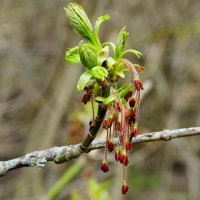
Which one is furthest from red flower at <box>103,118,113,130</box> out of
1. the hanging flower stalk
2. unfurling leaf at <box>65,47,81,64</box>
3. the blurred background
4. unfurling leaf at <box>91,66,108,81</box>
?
the blurred background

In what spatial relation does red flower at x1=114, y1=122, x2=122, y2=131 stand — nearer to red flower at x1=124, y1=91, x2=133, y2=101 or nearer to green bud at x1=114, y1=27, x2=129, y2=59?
red flower at x1=124, y1=91, x2=133, y2=101

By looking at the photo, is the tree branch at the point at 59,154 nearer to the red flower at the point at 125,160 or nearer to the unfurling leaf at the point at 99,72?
the red flower at the point at 125,160

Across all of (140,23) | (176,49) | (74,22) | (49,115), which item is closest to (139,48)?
(140,23)

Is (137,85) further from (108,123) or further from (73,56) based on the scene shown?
(73,56)

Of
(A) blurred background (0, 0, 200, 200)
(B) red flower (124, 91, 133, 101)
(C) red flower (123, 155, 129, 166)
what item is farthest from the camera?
(A) blurred background (0, 0, 200, 200)

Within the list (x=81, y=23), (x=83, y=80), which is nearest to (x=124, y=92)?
(x=83, y=80)

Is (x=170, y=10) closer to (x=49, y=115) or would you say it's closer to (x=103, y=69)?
(x=49, y=115)
